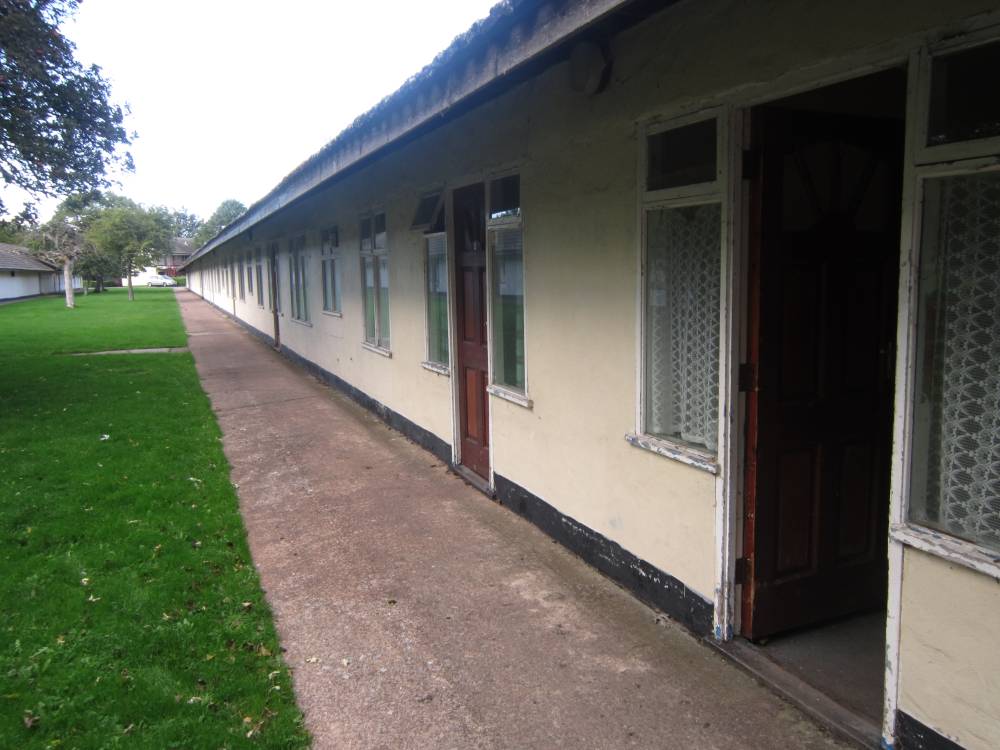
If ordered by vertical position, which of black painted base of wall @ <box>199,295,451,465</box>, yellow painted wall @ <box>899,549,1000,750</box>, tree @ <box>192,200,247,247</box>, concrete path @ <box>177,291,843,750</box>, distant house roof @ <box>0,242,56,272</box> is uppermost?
tree @ <box>192,200,247,247</box>

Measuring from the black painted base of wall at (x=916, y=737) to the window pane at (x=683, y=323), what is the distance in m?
1.39

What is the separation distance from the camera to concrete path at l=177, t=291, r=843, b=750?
307 cm

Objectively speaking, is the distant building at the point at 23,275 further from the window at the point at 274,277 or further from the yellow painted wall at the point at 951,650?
the yellow painted wall at the point at 951,650

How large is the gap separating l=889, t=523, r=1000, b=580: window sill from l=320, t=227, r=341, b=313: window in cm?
932

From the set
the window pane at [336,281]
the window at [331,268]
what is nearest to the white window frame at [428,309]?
the window at [331,268]

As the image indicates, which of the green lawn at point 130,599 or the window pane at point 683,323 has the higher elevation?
the window pane at point 683,323

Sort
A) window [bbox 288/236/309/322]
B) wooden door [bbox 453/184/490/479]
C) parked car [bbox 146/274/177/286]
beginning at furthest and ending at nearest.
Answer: parked car [bbox 146/274/177/286] < window [bbox 288/236/309/322] < wooden door [bbox 453/184/490/479]

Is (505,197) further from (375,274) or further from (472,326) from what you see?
(375,274)

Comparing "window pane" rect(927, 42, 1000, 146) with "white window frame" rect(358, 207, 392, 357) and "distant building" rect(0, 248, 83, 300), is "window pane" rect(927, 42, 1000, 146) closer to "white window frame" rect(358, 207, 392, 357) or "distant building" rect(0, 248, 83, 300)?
"white window frame" rect(358, 207, 392, 357)

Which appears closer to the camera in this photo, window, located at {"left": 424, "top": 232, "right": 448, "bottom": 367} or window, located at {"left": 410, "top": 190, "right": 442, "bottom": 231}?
window, located at {"left": 410, "top": 190, "right": 442, "bottom": 231}

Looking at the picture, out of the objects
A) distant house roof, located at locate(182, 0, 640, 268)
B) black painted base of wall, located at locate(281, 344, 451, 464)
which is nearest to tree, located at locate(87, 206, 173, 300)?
black painted base of wall, located at locate(281, 344, 451, 464)

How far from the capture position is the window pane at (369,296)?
943 cm

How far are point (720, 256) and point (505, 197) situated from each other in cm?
250

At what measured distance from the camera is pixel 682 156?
148 inches
